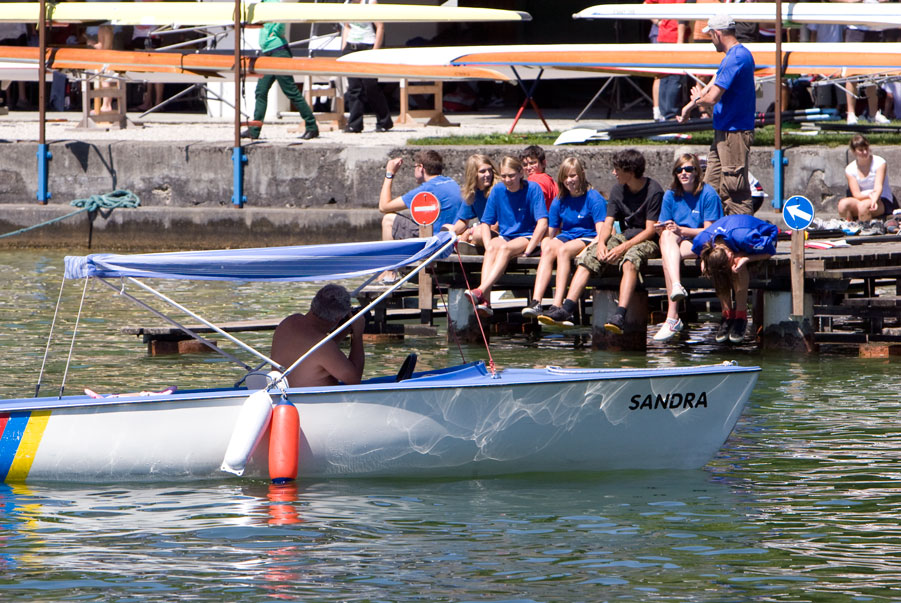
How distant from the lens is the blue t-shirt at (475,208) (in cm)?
1305

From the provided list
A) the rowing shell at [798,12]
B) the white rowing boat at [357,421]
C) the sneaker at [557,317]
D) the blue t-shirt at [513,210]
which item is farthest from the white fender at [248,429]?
the rowing shell at [798,12]

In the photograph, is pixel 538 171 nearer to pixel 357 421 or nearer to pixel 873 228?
pixel 873 228

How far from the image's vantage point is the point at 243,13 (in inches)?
837

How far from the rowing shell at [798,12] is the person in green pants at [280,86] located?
4.34 metres

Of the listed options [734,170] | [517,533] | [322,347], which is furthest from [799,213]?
[517,533]

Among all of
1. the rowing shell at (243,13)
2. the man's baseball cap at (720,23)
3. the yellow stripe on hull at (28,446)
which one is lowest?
the yellow stripe on hull at (28,446)

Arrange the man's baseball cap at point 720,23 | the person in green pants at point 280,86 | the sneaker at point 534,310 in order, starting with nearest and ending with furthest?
the sneaker at point 534,310, the man's baseball cap at point 720,23, the person in green pants at point 280,86

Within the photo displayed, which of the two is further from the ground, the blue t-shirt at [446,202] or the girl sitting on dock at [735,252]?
the blue t-shirt at [446,202]

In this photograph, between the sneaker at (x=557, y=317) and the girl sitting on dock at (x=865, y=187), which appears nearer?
the sneaker at (x=557, y=317)

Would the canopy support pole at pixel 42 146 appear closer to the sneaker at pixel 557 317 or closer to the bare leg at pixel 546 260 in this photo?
the bare leg at pixel 546 260

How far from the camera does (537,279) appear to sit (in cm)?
1220

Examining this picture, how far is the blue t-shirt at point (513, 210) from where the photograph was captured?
12477 mm

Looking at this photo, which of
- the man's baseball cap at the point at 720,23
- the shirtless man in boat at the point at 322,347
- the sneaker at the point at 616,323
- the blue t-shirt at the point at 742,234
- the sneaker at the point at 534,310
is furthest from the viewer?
the man's baseball cap at the point at 720,23

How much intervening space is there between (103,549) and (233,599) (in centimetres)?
103
